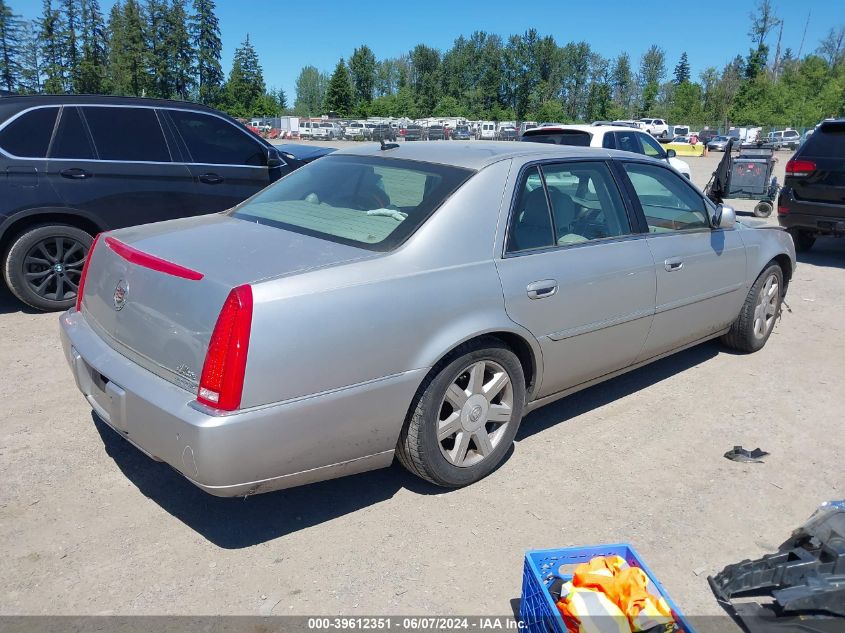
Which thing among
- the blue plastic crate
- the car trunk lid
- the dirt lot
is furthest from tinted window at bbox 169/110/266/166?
the blue plastic crate

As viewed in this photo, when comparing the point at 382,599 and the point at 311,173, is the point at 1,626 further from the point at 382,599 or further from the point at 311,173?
the point at 311,173

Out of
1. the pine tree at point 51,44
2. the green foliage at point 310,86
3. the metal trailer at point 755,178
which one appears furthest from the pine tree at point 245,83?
the metal trailer at point 755,178

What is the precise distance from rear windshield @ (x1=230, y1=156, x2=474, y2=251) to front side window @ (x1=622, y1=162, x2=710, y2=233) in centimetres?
146

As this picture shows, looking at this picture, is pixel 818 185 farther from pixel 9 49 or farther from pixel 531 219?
pixel 9 49

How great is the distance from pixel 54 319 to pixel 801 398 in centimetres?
595

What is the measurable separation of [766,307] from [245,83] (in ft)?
301

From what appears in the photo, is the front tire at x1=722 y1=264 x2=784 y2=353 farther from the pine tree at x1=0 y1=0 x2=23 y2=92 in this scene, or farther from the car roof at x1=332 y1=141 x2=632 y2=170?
the pine tree at x1=0 y1=0 x2=23 y2=92

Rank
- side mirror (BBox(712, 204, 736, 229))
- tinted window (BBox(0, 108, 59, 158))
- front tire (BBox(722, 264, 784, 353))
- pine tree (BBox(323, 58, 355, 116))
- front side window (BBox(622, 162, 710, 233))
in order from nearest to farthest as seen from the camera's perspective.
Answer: front side window (BBox(622, 162, 710, 233)), side mirror (BBox(712, 204, 736, 229)), front tire (BBox(722, 264, 784, 353)), tinted window (BBox(0, 108, 59, 158)), pine tree (BBox(323, 58, 355, 116))

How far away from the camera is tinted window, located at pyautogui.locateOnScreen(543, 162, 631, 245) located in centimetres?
385

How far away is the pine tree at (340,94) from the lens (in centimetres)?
9550

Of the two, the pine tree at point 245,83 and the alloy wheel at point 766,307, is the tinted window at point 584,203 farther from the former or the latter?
the pine tree at point 245,83

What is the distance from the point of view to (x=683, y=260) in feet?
14.6

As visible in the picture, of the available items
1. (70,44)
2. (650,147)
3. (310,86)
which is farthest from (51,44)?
(650,147)

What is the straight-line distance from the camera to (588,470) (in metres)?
3.72
